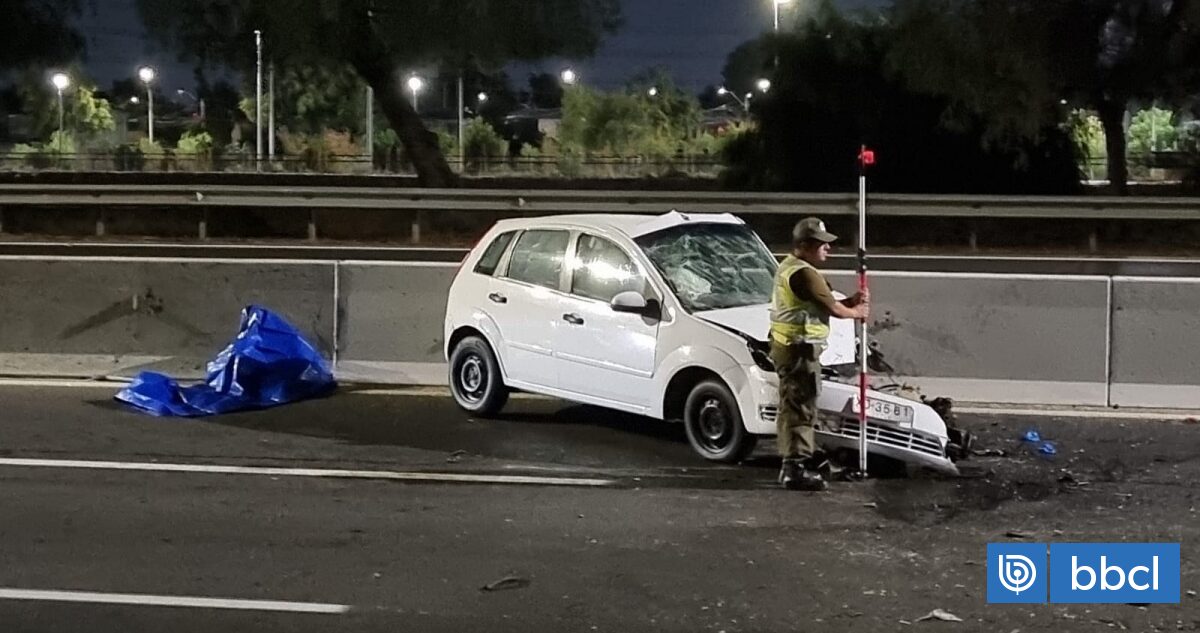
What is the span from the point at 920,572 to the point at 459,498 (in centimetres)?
290

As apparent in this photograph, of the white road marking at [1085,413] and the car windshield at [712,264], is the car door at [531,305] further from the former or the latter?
the white road marking at [1085,413]

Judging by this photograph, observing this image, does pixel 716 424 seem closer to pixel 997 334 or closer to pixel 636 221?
pixel 636 221

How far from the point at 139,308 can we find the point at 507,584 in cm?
736

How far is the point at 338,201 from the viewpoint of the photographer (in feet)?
94.4

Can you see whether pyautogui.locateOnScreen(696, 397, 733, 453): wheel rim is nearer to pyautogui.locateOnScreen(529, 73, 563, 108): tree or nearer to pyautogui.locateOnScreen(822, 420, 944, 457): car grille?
pyautogui.locateOnScreen(822, 420, 944, 457): car grille

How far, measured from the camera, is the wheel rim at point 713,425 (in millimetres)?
9812

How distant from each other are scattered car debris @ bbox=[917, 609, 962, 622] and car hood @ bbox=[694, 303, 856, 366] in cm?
316

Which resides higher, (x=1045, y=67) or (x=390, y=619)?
(x=1045, y=67)

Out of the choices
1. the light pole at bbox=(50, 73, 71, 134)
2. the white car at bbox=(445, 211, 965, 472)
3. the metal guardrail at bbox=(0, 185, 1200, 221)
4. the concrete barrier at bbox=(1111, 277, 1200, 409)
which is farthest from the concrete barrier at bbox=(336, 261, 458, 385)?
the light pole at bbox=(50, 73, 71, 134)

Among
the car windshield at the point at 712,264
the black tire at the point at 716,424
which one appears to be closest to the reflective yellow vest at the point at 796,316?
the black tire at the point at 716,424

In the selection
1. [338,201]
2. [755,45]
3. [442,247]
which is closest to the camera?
[442,247]

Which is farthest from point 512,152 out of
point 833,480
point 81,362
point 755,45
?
point 833,480

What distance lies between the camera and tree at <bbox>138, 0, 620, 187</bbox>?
3600 cm

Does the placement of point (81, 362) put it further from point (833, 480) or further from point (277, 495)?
point (833, 480)
